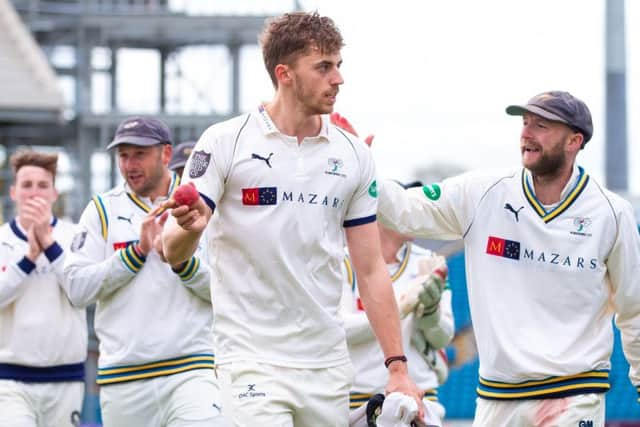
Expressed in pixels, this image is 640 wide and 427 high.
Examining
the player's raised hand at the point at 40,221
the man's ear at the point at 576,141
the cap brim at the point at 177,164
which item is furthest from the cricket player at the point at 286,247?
the cap brim at the point at 177,164

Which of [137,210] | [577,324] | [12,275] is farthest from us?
[12,275]

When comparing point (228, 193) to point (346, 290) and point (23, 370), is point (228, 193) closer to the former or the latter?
point (346, 290)

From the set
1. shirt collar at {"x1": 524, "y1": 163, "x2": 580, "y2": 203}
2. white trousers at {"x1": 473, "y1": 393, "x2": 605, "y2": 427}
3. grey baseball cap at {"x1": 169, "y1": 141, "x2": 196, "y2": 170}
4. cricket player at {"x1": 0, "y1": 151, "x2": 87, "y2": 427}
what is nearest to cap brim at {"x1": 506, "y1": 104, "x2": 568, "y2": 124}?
shirt collar at {"x1": 524, "y1": 163, "x2": 580, "y2": 203}

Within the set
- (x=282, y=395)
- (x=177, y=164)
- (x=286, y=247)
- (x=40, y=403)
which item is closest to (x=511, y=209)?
(x=286, y=247)

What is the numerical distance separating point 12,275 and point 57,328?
0.50m

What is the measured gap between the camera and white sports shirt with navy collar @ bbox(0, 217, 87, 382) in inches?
325

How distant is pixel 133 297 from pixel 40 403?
147 centimetres

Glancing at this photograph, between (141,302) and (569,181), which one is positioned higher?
(569,181)

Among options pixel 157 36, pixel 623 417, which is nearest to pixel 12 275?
pixel 623 417

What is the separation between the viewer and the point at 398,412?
5395 mm

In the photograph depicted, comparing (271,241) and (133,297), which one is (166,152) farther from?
(271,241)

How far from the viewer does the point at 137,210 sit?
7488 millimetres

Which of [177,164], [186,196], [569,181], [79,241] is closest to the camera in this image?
[186,196]

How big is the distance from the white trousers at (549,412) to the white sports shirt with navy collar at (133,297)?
75.5 inches
